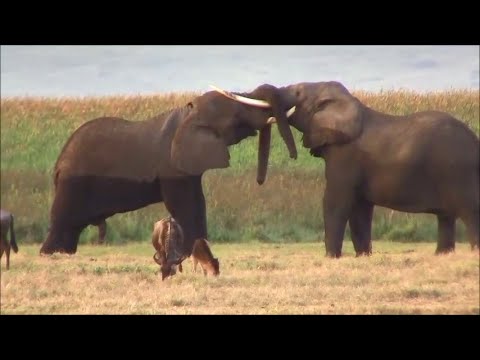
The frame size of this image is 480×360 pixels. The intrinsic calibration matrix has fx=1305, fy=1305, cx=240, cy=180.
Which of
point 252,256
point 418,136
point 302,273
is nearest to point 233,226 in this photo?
point 252,256

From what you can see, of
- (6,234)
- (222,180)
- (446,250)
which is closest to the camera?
(446,250)

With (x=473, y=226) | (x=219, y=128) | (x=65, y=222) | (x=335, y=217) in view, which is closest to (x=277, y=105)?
(x=219, y=128)

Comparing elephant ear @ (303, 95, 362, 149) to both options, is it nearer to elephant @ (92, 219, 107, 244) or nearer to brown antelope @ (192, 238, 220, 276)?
brown antelope @ (192, 238, 220, 276)

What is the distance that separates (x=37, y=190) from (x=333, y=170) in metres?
2.54

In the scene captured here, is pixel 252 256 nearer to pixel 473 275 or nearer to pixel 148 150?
pixel 148 150

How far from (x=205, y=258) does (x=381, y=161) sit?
1.62 m

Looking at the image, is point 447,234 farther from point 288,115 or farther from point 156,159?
point 156,159

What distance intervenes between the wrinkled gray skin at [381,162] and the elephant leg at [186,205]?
1015mm

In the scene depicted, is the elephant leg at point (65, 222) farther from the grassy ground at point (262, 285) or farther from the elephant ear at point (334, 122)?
the elephant ear at point (334, 122)

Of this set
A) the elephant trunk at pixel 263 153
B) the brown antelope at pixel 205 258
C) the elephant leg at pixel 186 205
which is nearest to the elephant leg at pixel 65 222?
the elephant leg at pixel 186 205

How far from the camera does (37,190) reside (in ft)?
36.6

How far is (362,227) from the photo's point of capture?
35.4 ft

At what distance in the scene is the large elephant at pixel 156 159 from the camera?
10633mm

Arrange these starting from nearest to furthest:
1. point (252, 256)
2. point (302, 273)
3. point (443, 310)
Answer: point (443, 310)
point (302, 273)
point (252, 256)
